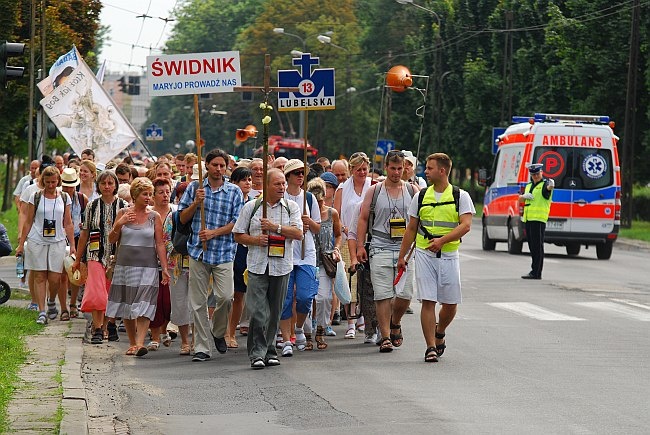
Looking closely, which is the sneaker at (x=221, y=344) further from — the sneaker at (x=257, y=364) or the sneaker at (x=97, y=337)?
the sneaker at (x=97, y=337)

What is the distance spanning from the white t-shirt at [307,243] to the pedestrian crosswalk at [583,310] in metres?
4.18

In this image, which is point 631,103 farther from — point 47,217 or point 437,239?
point 437,239

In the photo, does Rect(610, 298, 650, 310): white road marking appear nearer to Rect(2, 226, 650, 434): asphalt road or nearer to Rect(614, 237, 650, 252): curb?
Rect(2, 226, 650, 434): asphalt road

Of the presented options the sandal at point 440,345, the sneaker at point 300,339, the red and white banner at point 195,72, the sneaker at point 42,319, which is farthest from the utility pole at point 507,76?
the sandal at point 440,345

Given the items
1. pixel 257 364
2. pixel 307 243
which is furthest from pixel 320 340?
pixel 257 364

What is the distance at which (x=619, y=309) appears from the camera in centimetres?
1777

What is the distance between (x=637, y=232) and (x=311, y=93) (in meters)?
27.8

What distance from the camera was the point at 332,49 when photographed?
3526 inches

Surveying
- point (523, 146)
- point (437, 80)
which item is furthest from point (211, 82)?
point (437, 80)

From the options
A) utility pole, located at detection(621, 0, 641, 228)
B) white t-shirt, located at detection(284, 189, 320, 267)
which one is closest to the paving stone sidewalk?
white t-shirt, located at detection(284, 189, 320, 267)

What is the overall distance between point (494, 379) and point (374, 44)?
85030 mm

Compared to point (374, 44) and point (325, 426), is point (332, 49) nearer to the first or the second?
point (374, 44)

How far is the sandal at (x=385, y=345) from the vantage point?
13.3 m

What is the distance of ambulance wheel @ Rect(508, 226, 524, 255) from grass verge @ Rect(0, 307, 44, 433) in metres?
15.3
